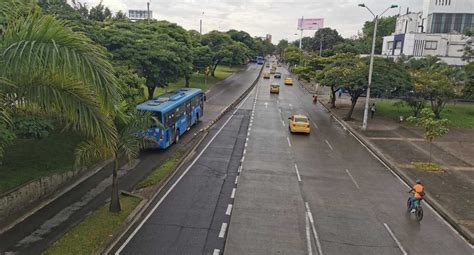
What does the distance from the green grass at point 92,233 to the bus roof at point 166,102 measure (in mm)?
8901

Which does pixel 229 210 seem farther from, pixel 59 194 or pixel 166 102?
pixel 166 102

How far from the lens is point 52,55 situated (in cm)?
718

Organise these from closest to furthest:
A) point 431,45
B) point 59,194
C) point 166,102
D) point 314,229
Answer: point 314,229, point 59,194, point 166,102, point 431,45

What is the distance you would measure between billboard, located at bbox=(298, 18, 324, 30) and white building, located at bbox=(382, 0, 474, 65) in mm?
63977

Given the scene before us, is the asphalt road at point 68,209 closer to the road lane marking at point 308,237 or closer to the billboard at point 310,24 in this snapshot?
the road lane marking at point 308,237

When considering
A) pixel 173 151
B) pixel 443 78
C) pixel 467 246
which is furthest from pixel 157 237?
pixel 443 78

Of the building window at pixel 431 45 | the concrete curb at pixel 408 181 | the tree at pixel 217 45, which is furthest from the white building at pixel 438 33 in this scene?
the concrete curb at pixel 408 181

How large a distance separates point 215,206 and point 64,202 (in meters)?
5.50

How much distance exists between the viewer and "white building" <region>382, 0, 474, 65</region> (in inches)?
2761

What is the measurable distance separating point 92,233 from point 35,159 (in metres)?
6.81

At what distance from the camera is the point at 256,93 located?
59.4 meters

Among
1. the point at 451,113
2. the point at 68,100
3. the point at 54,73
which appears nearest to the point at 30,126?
the point at 68,100

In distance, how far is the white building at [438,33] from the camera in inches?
2761

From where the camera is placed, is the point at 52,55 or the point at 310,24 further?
the point at 310,24
